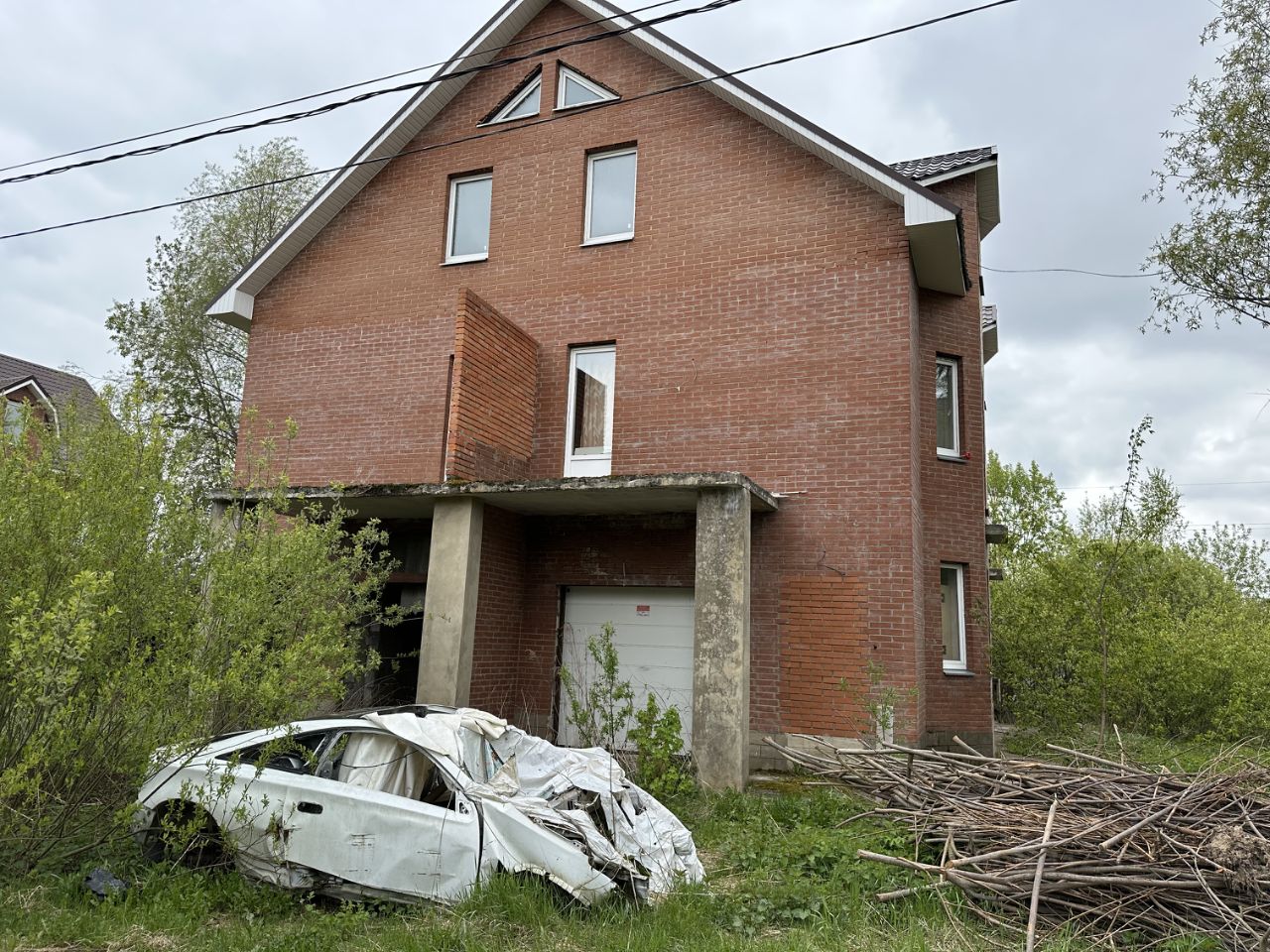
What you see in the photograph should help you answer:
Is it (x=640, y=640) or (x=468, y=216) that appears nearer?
(x=640, y=640)

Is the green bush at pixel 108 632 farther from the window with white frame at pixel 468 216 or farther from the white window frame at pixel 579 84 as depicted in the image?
the white window frame at pixel 579 84

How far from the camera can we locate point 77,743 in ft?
17.3

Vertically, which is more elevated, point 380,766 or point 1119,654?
point 1119,654

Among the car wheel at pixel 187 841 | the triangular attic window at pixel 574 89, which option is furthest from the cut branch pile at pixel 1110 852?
the triangular attic window at pixel 574 89

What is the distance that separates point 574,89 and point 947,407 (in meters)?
7.57

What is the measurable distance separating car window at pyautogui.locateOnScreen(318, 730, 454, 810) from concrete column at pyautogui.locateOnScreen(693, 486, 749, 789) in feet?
11.2

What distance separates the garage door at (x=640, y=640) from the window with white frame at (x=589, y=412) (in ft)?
5.84

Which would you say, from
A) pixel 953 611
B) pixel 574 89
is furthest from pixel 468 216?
pixel 953 611

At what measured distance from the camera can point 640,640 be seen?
37.8 ft

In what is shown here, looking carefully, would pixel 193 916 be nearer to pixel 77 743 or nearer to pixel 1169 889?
pixel 77 743

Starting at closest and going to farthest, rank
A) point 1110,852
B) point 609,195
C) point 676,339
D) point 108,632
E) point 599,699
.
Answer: point 108,632
point 1110,852
point 599,699
point 676,339
point 609,195

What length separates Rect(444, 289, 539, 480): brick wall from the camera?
10852 millimetres

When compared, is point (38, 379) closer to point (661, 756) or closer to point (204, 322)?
point (204, 322)

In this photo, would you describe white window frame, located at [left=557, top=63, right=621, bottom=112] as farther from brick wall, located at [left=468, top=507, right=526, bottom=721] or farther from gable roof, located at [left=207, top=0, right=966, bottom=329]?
brick wall, located at [left=468, top=507, right=526, bottom=721]
